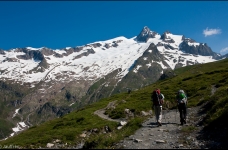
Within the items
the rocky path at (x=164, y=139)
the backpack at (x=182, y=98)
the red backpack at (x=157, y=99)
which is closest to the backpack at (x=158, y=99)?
the red backpack at (x=157, y=99)

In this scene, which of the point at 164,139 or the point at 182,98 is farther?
the point at 182,98

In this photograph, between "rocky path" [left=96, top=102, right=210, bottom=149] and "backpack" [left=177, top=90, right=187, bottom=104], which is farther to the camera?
"backpack" [left=177, top=90, right=187, bottom=104]

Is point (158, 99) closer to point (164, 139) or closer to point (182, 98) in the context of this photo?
point (182, 98)

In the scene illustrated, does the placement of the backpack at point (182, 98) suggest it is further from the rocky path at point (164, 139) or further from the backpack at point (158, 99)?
the rocky path at point (164, 139)

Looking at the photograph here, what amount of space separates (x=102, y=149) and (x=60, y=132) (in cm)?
1670

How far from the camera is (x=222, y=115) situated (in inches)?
765

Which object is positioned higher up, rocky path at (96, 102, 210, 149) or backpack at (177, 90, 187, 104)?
backpack at (177, 90, 187, 104)

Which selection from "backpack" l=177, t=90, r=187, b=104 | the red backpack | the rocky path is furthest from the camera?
the red backpack

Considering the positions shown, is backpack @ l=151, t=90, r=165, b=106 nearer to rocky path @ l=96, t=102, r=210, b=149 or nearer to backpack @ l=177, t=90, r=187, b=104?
backpack @ l=177, t=90, r=187, b=104

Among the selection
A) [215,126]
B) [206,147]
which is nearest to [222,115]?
[215,126]

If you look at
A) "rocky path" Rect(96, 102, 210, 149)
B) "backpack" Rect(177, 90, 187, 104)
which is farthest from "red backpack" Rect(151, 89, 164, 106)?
"rocky path" Rect(96, 102, 210, 149)

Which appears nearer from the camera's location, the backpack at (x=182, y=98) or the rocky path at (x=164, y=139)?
the rocky path at (x=164, y=139)

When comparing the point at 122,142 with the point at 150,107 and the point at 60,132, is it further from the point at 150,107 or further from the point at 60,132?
the point at 150,107

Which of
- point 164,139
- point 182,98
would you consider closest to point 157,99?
point 182,98
